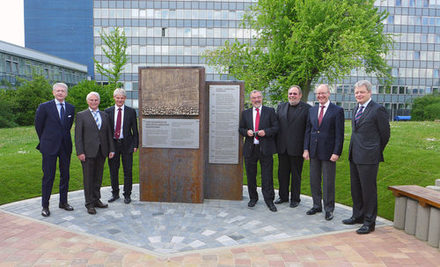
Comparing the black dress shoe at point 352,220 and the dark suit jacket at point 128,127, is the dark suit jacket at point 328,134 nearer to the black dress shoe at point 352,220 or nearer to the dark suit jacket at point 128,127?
the black dress shoe at point 352,220

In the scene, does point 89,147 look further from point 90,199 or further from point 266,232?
point 266,232

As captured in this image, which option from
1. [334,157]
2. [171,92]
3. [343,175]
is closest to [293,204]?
[334,157]

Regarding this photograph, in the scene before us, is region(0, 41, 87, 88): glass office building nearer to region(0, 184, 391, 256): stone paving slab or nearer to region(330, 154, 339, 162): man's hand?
region(0, 184, 391, 256): stone paving slab

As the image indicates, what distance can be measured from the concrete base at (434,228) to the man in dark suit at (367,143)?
72 cm

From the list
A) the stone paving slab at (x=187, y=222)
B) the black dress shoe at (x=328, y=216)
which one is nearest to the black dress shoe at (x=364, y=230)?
the stone paving slab at (x=187, y=222)

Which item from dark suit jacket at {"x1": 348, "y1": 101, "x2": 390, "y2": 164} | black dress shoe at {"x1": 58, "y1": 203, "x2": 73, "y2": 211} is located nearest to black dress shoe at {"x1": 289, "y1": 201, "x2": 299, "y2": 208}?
dark suit jacket at {"x1": 348, "y1": 101, "x2": 390, "y2": 164}

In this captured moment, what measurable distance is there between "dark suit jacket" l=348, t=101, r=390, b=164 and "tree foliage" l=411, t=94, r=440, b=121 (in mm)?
39147

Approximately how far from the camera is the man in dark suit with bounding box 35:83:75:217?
17.1 feet

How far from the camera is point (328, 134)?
17.0 feet

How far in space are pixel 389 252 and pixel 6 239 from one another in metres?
5.00

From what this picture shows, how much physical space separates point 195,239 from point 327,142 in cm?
260

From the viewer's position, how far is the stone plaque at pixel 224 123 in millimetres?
6098

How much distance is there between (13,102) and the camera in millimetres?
29047

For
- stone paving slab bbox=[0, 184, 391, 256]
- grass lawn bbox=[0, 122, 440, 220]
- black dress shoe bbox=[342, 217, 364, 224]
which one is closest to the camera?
stone paving slab bbox=[0, 184, 391, 256]
